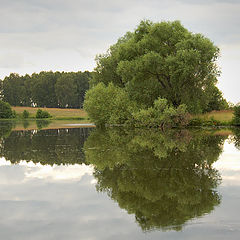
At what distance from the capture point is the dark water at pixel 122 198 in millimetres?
5234

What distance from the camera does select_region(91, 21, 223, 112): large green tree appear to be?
34.8 metres

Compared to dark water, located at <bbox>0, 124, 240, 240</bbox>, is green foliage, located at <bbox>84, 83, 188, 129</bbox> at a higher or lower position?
higher

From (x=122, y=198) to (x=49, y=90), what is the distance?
129m

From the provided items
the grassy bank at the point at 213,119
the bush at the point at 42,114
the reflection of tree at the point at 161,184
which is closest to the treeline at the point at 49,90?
the bush at the point at 42,114

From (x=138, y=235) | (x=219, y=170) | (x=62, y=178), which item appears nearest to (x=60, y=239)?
(x=138, y=235)

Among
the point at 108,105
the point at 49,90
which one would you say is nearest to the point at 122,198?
the point at 108,105

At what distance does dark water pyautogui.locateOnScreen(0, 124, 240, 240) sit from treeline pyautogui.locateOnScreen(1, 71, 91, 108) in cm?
11668

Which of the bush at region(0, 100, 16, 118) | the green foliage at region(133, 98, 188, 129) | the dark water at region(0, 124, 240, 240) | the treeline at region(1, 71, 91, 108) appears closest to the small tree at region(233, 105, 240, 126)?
the green foliage at region(133, 98, 188, 129)

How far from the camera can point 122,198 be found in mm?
7137

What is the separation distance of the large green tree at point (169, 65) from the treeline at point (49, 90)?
89.3 metres

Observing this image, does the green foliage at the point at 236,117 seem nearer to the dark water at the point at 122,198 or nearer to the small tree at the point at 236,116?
the small tree at the point at 236,116

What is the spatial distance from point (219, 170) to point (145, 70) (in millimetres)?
27468

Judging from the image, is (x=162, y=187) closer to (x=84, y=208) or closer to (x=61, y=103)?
(x=84, y=208)

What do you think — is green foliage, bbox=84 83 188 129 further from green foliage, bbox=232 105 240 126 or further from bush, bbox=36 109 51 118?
bush, bbox=36 109 51 118
